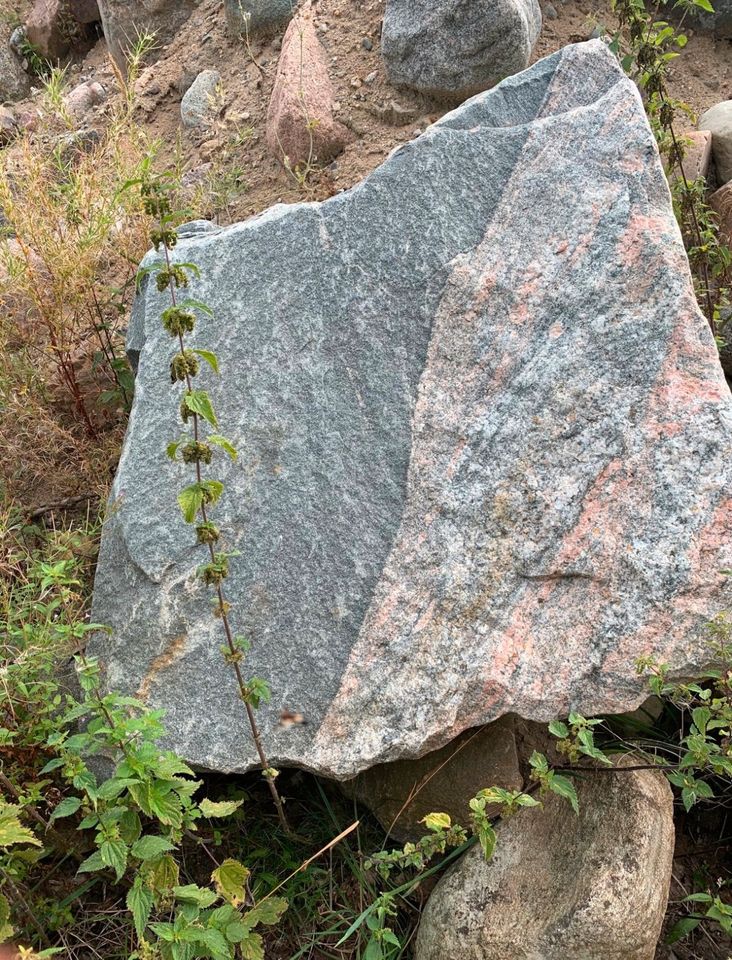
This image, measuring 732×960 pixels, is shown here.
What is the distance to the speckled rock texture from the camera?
217 centimetres

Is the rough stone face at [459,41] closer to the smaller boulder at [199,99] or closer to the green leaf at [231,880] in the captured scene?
the smaller boulder at [199,99]

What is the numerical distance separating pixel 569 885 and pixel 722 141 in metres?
3.07

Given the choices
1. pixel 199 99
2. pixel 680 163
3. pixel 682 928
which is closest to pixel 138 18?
pixel 199 99

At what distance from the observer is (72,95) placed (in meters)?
5.46

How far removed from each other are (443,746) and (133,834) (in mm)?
767

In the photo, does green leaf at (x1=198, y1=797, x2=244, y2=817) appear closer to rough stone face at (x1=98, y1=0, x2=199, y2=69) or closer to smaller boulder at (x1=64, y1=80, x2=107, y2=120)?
smaller boulder at (x1=64, y1=80, x2=107, y2=120)

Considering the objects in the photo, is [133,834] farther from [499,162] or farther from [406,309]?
[499,162]

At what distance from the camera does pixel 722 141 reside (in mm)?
3779

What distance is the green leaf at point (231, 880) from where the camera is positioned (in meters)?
2.01

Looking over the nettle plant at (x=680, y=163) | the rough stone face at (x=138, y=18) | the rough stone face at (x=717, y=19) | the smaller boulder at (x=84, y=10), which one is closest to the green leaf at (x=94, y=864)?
the nettle plant at (x=680, y=163)

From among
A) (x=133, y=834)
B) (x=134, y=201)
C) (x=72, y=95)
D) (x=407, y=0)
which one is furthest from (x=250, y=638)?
(x=72, y=95)

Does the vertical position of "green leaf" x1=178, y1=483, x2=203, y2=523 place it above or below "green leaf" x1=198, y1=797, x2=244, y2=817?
above

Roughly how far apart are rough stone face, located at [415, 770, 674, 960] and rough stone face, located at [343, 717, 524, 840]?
11cm

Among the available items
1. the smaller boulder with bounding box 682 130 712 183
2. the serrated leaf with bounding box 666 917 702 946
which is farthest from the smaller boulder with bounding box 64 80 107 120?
the serrated leaf with bounding box 666 917 702 946
